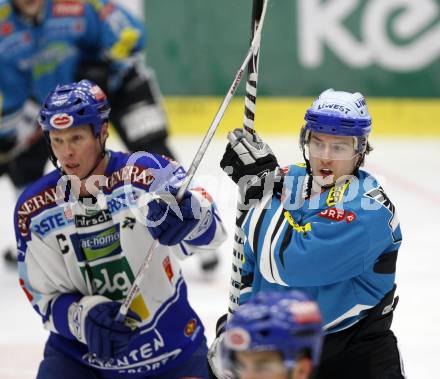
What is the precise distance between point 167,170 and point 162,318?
41 cm

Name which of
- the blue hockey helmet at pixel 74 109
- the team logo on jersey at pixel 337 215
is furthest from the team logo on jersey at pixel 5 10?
the team logo on jersey at pixel 337 215

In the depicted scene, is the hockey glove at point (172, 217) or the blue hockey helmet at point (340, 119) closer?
the blue hockey helmet at point (340, 119)

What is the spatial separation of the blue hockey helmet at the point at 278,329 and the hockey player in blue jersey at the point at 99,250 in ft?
3.27

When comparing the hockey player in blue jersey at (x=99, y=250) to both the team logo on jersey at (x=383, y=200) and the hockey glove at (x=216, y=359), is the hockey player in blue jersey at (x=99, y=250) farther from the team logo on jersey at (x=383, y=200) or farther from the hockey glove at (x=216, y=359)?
the team logo on jersey at (x=383, y=200)

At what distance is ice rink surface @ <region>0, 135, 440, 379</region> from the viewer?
147 inches

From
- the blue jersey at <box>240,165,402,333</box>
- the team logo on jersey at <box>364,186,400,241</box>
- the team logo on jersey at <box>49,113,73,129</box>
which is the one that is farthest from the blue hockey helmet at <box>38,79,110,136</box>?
the team logo on jersey at <box>364,186,400,241</box>

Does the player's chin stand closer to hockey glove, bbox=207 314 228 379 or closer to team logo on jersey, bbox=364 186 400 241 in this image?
team logo on jersey, bbox=364 186 400 241

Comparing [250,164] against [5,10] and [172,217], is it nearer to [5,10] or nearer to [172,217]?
[172,217]

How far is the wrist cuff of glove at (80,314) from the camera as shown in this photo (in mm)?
2568

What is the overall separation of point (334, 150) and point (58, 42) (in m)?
2.56

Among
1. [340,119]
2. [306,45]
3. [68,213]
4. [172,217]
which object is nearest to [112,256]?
[68,213]

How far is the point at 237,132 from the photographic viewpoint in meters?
2.40

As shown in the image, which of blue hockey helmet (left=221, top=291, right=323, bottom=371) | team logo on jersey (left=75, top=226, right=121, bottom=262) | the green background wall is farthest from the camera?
the green background wall

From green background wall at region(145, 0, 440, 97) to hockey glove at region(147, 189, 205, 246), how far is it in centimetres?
429
